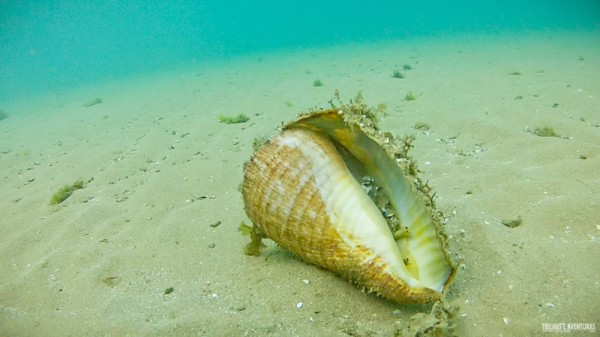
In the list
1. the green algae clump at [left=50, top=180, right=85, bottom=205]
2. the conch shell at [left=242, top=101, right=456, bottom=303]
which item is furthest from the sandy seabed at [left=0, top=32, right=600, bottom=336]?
the conch shell at [left=242, top=101, right=456, bottom=303]

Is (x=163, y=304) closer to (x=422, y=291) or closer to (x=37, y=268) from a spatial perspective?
(x=37, y=268)

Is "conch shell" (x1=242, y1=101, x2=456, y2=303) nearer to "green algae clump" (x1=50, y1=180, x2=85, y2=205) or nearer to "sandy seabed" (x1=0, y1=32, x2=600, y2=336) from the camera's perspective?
"sandy seabed" (x1=0, y1=32, x2=600, y2=336)

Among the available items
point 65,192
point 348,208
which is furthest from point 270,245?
point 65,192

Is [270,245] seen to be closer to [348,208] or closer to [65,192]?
[348,208]

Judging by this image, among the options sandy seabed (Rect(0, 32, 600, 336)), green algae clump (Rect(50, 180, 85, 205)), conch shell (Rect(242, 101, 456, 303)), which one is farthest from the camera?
green algae clump (Rect(50, 180, 85, 205))

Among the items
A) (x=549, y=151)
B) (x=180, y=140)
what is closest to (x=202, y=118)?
(x=180, y=140)

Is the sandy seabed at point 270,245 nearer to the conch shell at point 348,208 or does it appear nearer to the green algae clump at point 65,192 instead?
the green algae clump at point 65,192

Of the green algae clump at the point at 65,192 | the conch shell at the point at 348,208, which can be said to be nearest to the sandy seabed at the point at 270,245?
the green algae clump at the point at 65,192

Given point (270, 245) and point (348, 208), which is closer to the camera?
point (348, 208)
